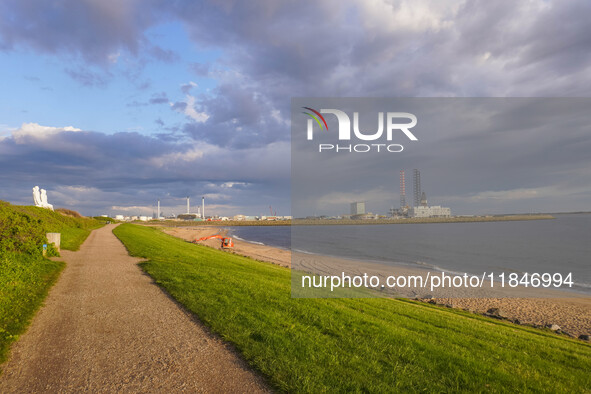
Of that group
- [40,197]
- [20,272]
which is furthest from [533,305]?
[40,197]

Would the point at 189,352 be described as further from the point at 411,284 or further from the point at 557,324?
the point at 411,284

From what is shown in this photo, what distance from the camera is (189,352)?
556cm

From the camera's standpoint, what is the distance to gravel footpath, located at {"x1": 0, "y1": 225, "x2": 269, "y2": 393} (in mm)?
4590

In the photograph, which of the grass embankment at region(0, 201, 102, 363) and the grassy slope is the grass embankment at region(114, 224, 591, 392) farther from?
the grassy slope

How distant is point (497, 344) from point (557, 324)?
8634mm

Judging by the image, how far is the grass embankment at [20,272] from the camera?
6.81m

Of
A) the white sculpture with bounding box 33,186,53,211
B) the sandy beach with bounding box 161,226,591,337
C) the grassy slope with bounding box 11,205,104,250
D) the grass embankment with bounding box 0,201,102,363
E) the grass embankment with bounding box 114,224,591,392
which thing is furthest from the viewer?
the white sculpture with bounding box 33,186,53,211

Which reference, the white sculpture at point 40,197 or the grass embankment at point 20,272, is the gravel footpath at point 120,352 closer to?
the grass embankment at point 20,272

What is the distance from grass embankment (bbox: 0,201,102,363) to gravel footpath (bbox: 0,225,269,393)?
294mm

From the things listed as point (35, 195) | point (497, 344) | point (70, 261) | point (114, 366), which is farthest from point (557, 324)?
point (35, 195)

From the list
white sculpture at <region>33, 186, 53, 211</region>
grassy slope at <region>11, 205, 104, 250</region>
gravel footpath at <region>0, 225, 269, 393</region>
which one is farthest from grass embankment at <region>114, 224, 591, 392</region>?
white sculpture at <region>33, 186, 53, 211</region>

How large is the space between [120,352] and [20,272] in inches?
311

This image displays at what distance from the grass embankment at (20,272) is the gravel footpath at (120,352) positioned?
29 cm

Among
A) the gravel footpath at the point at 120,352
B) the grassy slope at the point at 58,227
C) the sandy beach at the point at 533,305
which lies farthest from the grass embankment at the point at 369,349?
the grassy slope at the point at 58,227
